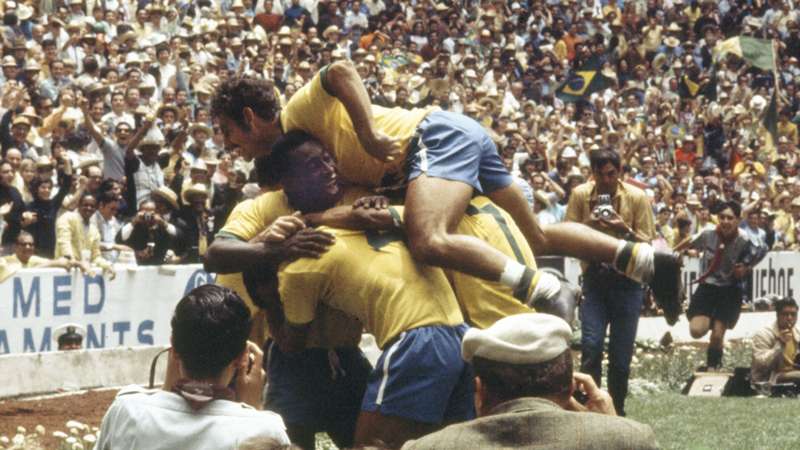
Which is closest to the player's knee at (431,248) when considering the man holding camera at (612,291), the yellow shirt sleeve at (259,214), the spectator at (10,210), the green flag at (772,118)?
the yellow shirt sleeve at (259,214)

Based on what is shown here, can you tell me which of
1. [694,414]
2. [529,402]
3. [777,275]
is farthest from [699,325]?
[529,402]

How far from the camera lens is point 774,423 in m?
12.4

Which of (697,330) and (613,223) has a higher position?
(613,223)

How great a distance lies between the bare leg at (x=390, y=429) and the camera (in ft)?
19.0

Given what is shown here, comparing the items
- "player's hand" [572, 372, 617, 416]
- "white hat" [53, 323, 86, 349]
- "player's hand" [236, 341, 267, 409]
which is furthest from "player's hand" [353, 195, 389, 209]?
"white hat" [53, 323, 86, 349]

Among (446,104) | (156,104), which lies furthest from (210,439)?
(446,104)

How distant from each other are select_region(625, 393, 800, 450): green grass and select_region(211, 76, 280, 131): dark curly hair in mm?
4926

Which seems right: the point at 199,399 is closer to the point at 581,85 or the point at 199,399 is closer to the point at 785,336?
the point at 785,336

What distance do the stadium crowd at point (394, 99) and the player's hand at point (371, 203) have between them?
45 cm

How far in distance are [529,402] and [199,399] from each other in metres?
0.83

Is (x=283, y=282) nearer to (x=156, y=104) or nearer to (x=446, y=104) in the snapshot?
(x=156, y=104)

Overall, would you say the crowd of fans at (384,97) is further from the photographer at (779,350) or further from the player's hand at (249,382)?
the photographer at (779,350)

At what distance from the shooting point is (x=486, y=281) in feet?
19.9

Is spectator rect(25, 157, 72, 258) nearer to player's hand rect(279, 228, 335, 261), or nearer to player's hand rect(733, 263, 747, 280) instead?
player's hand rect(733, 263, 747, 280)
